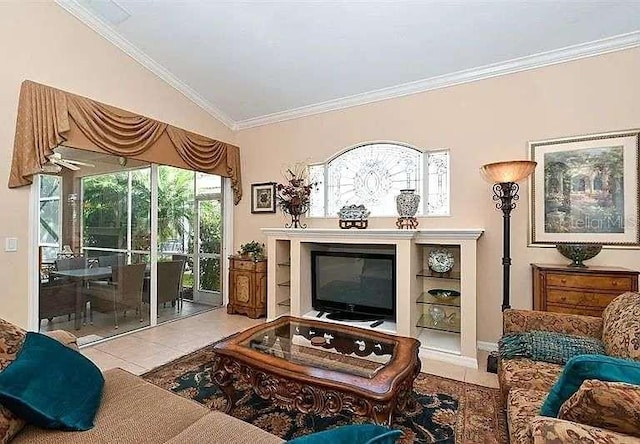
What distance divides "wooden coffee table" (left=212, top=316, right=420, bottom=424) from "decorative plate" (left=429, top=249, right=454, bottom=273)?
1.47m

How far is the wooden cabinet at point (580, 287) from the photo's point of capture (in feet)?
9.04

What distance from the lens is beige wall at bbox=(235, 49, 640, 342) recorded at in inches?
124

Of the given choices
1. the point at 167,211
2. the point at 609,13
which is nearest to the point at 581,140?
the point at 609,13

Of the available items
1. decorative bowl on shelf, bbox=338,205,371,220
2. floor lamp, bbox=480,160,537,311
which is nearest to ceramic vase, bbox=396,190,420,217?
decorative bowl on shelf, bbox=338,205,371,220

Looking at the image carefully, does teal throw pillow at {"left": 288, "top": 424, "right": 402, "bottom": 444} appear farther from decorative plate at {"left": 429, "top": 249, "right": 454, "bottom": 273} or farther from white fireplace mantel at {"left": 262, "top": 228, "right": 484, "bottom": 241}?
decorative plate at {"left": 429, "top": 249, "right": 454, "bottom": 273}

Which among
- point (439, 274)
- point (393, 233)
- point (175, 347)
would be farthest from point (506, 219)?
point (175, 347)

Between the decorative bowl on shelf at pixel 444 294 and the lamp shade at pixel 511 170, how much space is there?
52.0 inches

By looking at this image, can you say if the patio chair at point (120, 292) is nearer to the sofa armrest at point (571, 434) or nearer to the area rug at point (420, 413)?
the area rug at point (420, 413)

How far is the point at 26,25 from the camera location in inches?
127

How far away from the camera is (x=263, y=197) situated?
521 cm

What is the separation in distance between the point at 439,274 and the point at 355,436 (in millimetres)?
3192

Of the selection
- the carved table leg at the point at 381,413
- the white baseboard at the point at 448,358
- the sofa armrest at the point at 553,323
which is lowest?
the white baseboard at the point at 448,358

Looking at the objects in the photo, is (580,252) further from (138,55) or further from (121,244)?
(138,55)

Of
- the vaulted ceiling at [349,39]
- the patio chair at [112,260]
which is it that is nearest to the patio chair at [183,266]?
the patio chair at [112,260]
